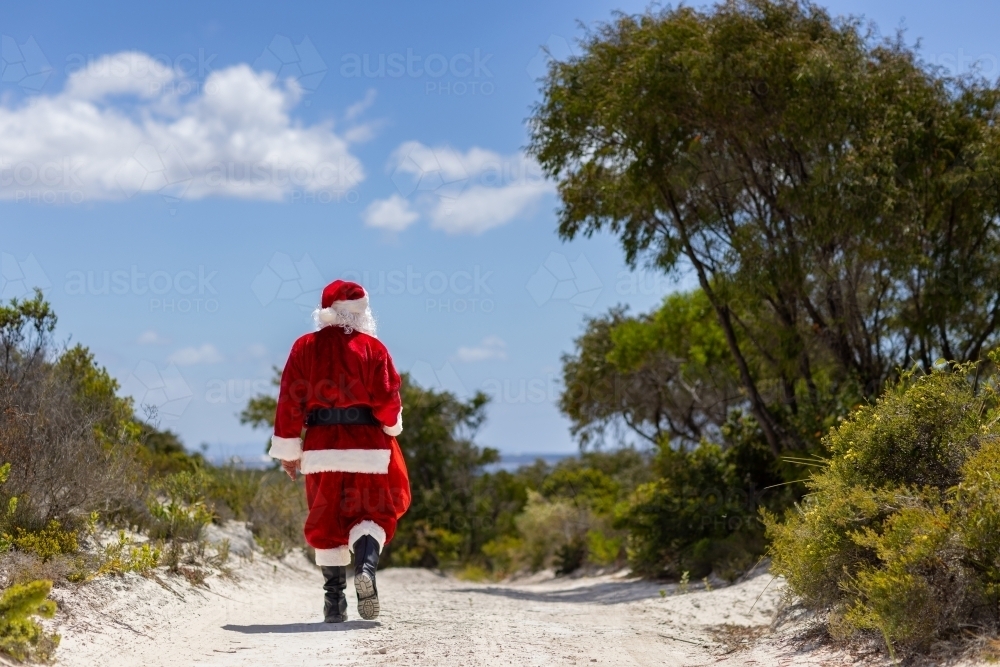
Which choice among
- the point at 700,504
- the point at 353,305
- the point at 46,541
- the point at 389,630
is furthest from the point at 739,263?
the point at 46,541

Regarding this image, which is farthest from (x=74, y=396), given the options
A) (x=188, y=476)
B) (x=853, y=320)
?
(x=853, y=320)

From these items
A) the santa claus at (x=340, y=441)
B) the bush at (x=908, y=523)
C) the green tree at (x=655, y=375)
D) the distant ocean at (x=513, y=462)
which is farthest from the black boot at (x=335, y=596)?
the distant ocean at (x=513, y=462)

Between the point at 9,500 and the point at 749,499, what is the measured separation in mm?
9687

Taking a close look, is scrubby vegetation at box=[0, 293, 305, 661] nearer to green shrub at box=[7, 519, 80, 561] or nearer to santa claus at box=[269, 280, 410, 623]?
green shrub at box=[7, 519, 80, 561]

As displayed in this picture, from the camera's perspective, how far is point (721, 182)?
1369cm

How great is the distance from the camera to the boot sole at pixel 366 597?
7.30 metres

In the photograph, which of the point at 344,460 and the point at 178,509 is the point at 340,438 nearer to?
the point at 344,460

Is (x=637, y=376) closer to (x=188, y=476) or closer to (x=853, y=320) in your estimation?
(x=853, y=320)

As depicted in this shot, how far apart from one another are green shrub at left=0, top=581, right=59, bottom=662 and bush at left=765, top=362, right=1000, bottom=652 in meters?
4.17

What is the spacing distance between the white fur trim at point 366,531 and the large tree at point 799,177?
268 inches

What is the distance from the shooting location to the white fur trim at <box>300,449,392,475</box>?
25.3 feet

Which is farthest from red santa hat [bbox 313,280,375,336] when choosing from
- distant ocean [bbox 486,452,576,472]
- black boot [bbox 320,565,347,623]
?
distant ocean [bbox 486,452,576,472]

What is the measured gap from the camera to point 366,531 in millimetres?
7637

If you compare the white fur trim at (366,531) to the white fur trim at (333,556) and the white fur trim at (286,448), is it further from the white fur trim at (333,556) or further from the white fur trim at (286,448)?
the white fur trim at (286,448)
